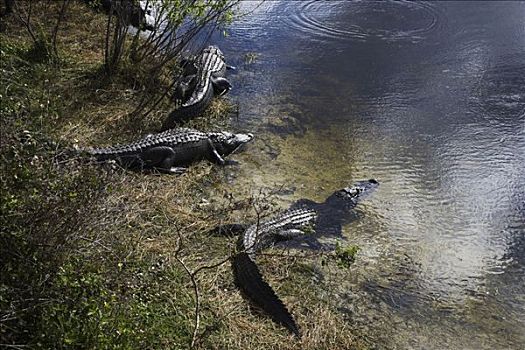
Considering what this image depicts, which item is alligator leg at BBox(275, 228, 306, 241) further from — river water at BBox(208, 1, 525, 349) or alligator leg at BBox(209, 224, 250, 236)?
river water at BBox(208, 1, 525, 349)

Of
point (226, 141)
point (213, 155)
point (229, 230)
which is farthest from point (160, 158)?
point (229, 230)

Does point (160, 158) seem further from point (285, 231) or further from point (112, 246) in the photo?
point (112, 246)

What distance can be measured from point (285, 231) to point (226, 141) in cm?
164

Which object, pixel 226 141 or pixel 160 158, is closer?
pixel 160 158

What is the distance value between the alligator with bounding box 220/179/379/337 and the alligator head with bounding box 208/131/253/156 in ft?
3.68

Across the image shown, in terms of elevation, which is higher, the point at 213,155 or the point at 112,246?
the point at 112,246

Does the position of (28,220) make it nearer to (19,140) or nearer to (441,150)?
(19,140)

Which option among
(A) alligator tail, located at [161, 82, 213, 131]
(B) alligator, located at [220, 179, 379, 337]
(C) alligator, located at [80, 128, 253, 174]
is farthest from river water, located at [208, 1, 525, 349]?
(A) alligator tail, located at [161, 82, 213, 131]

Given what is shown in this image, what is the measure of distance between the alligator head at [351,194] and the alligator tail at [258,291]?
5.16ft

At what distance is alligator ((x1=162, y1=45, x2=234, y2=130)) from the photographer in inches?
292

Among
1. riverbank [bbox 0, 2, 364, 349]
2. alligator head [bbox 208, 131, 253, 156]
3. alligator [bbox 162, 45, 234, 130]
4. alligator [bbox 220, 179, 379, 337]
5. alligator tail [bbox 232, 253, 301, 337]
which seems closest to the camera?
riverbank [bbox 0, 2, 364, 349]

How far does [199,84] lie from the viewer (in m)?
7.98

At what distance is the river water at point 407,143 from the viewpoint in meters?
5.18

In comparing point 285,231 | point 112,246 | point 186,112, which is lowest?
point 285,231
